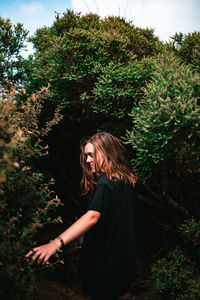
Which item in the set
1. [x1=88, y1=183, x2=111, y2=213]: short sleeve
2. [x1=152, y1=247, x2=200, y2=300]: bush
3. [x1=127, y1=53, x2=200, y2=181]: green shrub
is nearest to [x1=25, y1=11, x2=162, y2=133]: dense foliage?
[x1=127, y1=53, x2=200, y2=181]: green shrub

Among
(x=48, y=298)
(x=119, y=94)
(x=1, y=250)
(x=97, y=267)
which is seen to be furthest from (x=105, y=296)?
(x=48, y=298)

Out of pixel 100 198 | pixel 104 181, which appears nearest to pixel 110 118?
pixel 104 181

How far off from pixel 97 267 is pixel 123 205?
2.02ft

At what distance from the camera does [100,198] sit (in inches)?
83.4

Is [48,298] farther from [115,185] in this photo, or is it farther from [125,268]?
[115,185]

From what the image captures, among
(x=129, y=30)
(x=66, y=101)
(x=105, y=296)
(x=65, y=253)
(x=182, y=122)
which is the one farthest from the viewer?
(x=65, y=253)

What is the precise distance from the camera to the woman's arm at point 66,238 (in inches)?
69.7

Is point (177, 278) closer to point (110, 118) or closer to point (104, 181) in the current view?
point (104, 181)

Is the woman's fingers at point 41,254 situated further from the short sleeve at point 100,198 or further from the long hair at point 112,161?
the long hair at point 112,161

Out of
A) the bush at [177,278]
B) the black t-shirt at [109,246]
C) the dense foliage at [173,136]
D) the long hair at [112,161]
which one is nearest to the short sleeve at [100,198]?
the black t-shirt at [109,246]

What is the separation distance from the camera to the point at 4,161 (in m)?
1.46

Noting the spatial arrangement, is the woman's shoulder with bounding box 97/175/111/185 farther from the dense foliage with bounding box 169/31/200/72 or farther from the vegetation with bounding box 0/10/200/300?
the dense foliage with bounding box 169/31/200/72

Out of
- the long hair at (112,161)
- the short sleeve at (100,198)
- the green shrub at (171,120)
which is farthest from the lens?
the green shrub at (171,120)

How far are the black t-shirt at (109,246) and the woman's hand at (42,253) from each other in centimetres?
46
